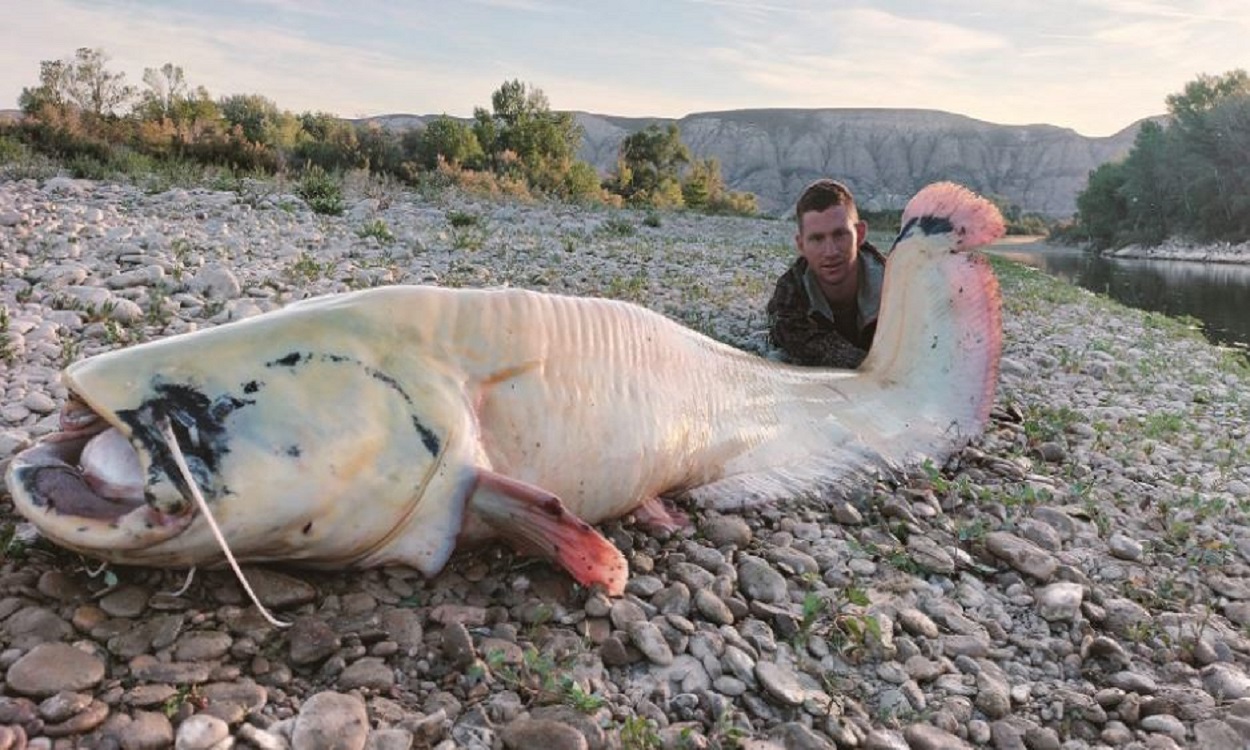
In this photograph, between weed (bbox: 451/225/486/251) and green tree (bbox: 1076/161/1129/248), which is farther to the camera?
green tree (bbox: 1076/161/1129/248)

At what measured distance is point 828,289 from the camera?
5.97 m

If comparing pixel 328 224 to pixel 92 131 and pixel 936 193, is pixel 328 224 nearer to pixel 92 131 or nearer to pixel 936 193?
pixel 936 193

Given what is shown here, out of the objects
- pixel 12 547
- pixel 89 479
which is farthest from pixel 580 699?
pixel 12 547

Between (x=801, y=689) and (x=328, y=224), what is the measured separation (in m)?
9.17

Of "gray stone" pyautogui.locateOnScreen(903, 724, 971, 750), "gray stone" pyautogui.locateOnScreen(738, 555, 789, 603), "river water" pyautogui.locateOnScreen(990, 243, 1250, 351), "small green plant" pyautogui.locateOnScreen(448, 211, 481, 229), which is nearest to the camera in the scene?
"gray stone" pyautogui.locateOnScreen(903, 724, 971, 750)

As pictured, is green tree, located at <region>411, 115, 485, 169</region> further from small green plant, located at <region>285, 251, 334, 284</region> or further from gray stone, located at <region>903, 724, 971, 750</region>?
gray stone, located at <region>903, 724, 971, 750</region>

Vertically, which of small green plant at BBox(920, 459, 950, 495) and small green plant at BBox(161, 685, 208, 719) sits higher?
small green plant at BBox(920, 459, 950, 495)

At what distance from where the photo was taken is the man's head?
5.68 metres

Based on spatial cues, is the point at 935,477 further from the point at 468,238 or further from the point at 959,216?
the point at 468,238

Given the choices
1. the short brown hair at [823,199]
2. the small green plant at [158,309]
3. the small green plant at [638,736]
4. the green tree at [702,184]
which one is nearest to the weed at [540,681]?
the small green plant at [638,736]

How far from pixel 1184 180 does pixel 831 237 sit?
6545 centimetres

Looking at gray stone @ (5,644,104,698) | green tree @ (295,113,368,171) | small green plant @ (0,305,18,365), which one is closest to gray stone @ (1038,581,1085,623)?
gray stone @ (5,644,104,698)

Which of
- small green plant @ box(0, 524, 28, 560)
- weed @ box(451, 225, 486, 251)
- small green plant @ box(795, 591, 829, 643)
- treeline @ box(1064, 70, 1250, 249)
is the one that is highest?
treeline @ box(1064, 70, 1250, 249)

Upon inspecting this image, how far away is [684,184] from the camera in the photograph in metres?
54.1
